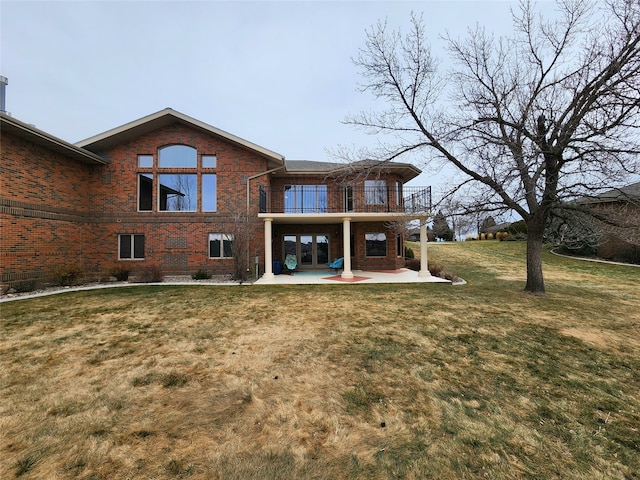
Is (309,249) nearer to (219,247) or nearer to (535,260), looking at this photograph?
(219,247)

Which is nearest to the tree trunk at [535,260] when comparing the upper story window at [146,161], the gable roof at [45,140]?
the upper story window at [146,161]

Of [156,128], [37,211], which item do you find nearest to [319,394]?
[37,211]

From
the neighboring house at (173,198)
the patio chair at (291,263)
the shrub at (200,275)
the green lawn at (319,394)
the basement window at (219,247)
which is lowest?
the green lawn at (319,394)

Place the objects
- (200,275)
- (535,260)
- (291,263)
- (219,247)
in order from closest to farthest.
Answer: (535,260) < (200,275) < (219,247) < (291,263)

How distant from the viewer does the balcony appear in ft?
50.1

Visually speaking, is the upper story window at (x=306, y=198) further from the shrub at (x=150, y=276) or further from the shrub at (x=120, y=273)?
the shrub at (x=120, y=273)

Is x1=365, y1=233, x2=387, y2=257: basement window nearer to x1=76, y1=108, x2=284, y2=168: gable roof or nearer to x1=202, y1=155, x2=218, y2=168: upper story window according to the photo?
x1=76, y1=108, x2=284, y2=168: gable roof

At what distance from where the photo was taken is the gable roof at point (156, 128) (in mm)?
12320

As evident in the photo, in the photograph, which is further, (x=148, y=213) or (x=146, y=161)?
(x=146, y=161)

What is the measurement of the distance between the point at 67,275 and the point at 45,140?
515cm

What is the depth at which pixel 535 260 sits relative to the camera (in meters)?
9.26

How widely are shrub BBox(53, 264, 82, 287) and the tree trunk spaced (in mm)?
17116

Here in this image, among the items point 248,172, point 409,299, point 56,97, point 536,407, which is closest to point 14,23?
point 248,172

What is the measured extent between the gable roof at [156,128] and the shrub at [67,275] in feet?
18.8
